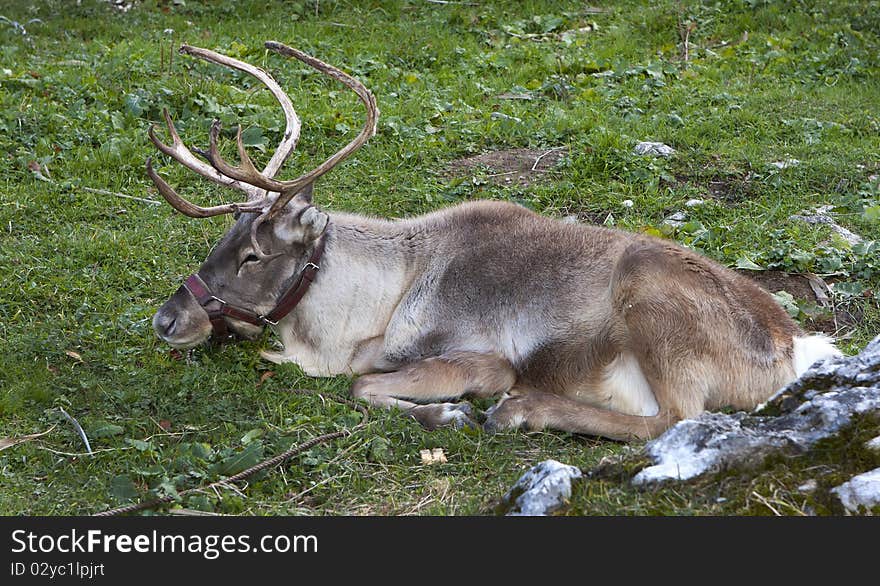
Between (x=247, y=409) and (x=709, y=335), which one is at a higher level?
(x=709, y=335)

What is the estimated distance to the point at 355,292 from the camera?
6.48m

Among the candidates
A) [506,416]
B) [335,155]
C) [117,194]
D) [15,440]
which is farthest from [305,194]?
[117,194]

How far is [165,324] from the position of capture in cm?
613

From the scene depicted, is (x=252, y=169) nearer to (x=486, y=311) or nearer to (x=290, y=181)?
(x=290, y=181)

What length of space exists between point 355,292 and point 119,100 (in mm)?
4209

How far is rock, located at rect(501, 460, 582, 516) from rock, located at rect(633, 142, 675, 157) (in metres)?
5.16

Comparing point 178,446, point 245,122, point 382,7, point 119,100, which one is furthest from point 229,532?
point 382,7

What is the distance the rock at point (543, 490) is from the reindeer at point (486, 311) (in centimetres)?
139

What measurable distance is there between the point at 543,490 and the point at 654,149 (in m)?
5.45

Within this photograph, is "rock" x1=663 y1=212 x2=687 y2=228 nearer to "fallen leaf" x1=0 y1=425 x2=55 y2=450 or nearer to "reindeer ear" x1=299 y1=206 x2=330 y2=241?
"reindeer ear" x1=299 y1=206 x2=330 y2=241

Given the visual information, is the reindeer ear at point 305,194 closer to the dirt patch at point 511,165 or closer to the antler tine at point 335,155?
the antler tine at point 335,155

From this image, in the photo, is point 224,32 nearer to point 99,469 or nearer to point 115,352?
point 115,352

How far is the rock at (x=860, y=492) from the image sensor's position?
378 cm

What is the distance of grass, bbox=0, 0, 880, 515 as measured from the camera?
5133 mm
